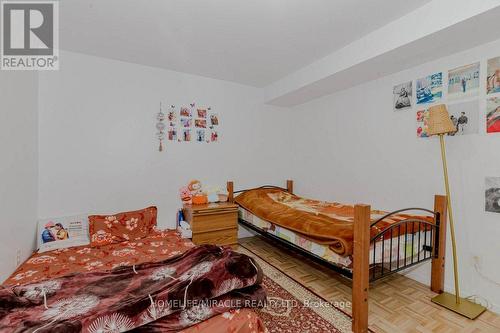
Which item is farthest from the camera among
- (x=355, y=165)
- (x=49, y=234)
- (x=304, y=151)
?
(x=304, y=151)

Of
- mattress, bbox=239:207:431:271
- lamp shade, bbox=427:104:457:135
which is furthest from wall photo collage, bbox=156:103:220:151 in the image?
lamp shade, bbox=427:104:457:135

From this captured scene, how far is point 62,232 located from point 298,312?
104 inches

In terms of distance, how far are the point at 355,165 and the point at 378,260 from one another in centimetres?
158

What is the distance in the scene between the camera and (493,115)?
211 centimetres

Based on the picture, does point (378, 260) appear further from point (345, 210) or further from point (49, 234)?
point (49, 234)

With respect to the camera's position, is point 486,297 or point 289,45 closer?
point 486,297

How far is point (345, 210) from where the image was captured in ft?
9.22

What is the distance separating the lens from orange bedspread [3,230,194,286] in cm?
194

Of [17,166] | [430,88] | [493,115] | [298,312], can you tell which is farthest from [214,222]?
[493,115]

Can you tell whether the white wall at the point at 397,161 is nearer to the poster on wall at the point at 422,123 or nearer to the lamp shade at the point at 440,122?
the poster on wall at the point at 422,123

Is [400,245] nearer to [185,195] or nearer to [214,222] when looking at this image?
[214,222]

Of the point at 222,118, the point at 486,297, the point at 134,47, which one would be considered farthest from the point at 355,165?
the point at 134,47

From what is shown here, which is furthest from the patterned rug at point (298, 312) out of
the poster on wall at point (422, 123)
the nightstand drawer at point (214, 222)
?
the poster on wall at point (422, 123)

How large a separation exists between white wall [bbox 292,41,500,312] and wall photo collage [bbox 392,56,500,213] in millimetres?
42
